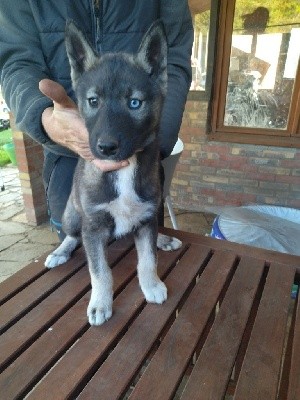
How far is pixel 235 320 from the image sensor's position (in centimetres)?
134

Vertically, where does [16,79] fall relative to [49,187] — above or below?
above

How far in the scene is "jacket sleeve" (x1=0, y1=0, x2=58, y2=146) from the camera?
1.56 meters

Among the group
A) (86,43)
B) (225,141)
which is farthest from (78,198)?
(225,141)

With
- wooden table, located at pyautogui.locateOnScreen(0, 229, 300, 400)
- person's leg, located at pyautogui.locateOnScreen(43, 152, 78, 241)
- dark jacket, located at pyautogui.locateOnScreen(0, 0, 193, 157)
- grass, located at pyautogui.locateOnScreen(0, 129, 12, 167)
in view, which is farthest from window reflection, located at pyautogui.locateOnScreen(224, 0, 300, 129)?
grass, located at pyautogui.locateOnScreen(0, 129, 12, 167)

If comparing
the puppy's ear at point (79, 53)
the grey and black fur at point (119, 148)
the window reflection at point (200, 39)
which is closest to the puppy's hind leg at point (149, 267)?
the grey and black fur at point (119, 148)

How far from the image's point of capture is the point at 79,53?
4.42 ft

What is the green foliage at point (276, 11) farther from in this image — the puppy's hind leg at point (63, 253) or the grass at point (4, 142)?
the grass at point (4, 142)

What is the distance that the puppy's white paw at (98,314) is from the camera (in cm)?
131

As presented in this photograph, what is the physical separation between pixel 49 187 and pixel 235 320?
1265mm

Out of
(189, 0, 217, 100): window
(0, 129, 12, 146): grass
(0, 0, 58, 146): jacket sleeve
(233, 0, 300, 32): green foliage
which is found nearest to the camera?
(0, 0, 58, 146): jacket sleeve

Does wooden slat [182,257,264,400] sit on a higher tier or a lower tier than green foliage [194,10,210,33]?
lower

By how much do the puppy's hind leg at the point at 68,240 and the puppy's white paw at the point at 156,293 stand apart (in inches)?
21.3

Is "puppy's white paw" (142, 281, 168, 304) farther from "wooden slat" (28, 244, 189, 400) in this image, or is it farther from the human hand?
the human hand

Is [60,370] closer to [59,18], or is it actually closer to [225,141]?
[59,18]
